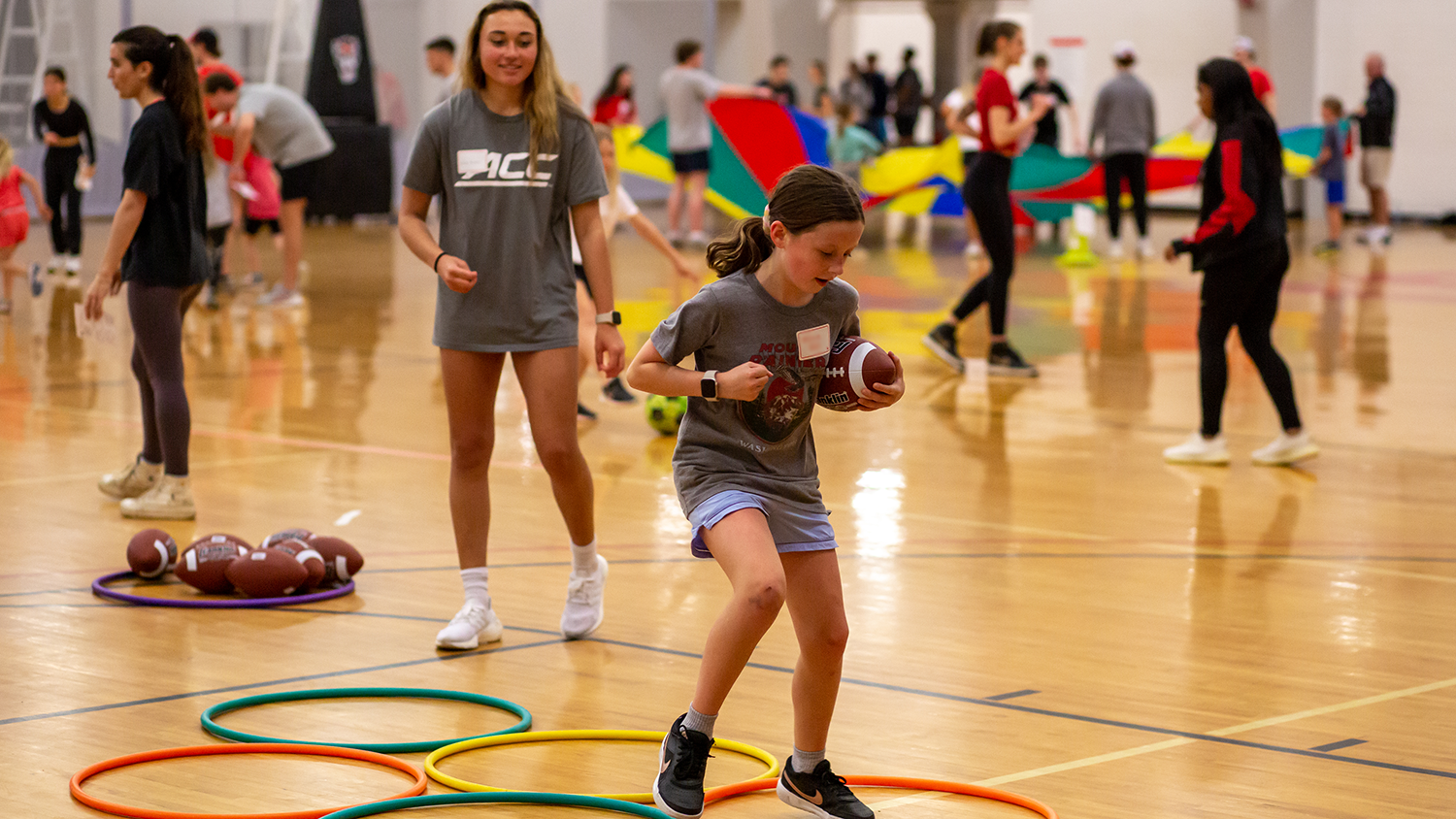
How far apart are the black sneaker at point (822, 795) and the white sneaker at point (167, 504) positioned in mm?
3860

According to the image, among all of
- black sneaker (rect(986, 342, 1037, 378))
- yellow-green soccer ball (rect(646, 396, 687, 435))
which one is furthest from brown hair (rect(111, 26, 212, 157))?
black sneaker (rect(986, 342, 1037, 378))

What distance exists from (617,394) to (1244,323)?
11.1 feet

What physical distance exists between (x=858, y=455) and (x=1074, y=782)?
4.68 m

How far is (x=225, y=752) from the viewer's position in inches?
168

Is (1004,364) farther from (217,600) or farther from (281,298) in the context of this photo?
(217,600)

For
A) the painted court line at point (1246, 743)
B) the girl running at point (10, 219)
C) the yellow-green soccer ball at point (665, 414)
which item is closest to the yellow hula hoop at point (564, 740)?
the painted court line at point (1246, 743)

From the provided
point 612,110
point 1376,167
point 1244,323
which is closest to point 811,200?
point 1244,323

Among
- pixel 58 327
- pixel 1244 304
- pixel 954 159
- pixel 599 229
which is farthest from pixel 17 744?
pixel 954 159

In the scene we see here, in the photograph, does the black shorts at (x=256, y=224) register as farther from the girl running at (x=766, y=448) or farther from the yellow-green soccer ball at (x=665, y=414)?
the girl running at (x=766, y=448)

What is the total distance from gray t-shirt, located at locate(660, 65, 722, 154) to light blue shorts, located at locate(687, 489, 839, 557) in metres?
16.9

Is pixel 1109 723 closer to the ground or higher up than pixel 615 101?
closer to the ground

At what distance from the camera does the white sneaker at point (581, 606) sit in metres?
5.45

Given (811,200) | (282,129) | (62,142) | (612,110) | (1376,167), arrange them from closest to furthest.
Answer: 1. (811,200)
2. (282,129)
3. (62,142)
4. (1376,167)
5. (612,110)

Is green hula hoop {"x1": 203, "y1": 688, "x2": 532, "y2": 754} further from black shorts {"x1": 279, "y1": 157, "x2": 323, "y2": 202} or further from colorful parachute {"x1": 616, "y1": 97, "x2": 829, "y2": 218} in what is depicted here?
colorful parachute {"x1": 616, "y1": 97, "x2": 829, "y2": 218}
